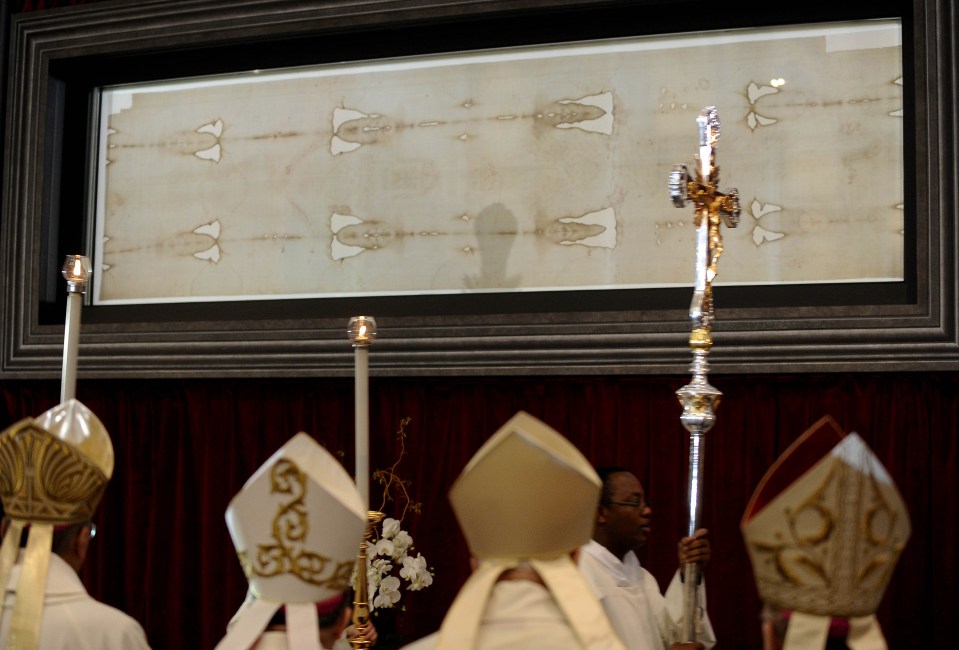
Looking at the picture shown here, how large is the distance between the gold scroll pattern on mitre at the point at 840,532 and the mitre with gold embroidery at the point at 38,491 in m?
1.70

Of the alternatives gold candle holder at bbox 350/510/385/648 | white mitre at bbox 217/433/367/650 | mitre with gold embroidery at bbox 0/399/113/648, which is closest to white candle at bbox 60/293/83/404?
mitre with gold embroidery at bbox 0/399/113/648

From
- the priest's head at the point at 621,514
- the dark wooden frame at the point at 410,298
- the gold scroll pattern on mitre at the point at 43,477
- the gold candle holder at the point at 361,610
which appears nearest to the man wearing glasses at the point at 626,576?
the priest's head at the point at 621,514

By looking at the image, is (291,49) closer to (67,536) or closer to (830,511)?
(67,536)

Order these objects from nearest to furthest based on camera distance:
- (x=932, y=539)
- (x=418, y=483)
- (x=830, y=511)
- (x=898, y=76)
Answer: (x=830, y=511), (x=932, y=539), (x=898, y=76), (x=418, y=483)

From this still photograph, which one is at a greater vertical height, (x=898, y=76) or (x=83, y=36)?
(x=83, y=36)

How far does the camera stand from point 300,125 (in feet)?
18.4

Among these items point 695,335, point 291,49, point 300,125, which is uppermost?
point 291,49

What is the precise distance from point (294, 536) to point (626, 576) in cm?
200

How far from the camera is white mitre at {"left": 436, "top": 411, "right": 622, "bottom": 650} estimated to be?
229 cm

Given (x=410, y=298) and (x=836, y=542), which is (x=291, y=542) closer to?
(x=836, y=542)

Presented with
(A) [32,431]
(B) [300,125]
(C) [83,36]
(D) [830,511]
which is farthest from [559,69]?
(D) [830,511]

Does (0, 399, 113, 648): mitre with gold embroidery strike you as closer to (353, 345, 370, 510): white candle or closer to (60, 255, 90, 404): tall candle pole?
(60, 255, 90, 404): tall candle pole

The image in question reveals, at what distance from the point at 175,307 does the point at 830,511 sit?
163 inches

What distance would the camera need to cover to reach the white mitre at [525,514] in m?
2.29
